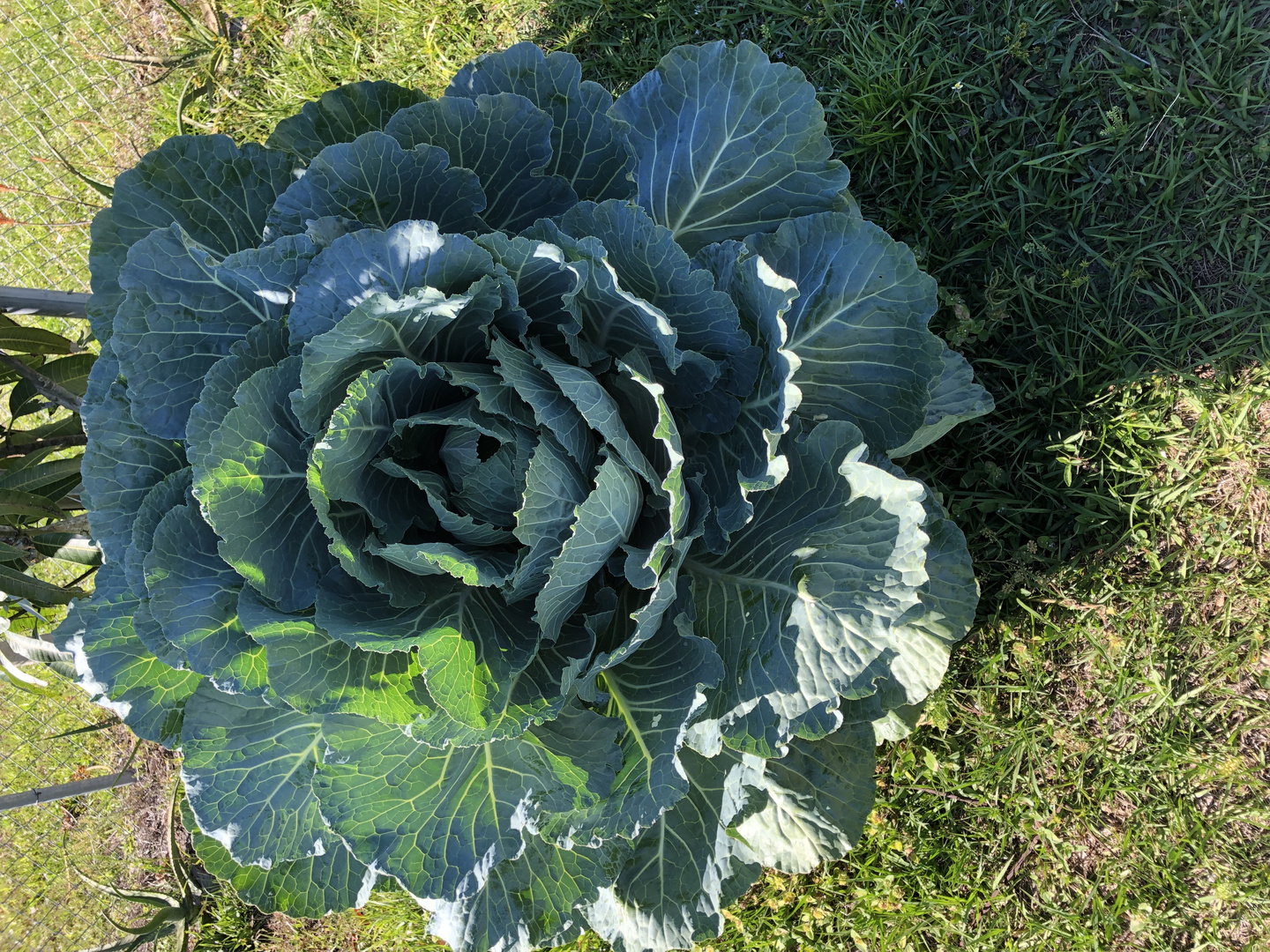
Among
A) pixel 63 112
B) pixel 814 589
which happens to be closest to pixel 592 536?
pixel 814 589

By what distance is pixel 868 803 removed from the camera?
2398 millimetres

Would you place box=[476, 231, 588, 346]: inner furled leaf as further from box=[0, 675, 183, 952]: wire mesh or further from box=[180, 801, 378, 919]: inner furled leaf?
box=[0, 675, 183, 952]: wire mesh

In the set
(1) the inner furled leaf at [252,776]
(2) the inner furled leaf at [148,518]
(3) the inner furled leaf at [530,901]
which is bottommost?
(3) the inner furled leaf at [530,901]

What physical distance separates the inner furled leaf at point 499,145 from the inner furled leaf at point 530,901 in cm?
151

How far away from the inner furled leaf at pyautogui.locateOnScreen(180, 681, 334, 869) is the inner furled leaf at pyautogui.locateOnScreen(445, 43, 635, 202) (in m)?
1.49

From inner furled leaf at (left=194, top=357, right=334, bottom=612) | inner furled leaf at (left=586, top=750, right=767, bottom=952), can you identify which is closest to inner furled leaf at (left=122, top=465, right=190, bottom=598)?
inner furled leaf at (left=194, top=357, right=334, bottom=612)

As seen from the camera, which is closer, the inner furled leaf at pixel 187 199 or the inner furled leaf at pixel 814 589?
the inner furled leaf at pixel 814 589

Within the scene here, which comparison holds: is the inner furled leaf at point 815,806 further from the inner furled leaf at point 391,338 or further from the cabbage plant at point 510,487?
the inner furled leaf at point 391,338

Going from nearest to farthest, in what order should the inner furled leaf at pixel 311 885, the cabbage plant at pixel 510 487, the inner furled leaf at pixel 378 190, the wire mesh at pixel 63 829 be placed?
the cabbage plant at pixel 510 487
the inner furled leaf at pixel 378 190
the inner furled leaf at pixel 311 885
the wire mesh at pixel 63 829

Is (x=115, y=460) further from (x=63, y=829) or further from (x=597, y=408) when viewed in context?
(x=63, y=829)

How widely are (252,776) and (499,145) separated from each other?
160 centimetres

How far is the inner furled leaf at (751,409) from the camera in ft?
5.76

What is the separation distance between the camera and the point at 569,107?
6.89ft

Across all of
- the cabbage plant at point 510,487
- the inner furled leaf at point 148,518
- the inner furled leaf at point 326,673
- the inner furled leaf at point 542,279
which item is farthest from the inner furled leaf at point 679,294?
the inner furled leaf at point 148,518
